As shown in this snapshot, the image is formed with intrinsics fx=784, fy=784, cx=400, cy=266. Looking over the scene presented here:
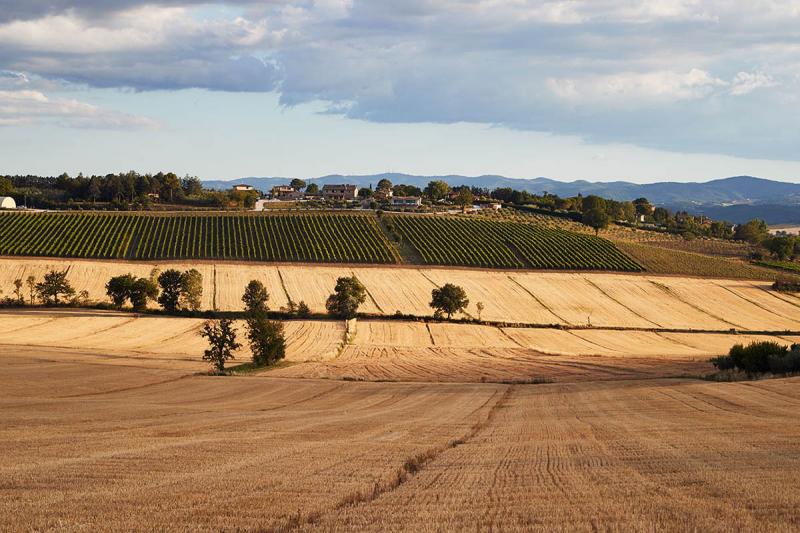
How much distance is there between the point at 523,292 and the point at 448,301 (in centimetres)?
2308

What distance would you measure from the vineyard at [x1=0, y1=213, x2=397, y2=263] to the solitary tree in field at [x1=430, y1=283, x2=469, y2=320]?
3781 cm

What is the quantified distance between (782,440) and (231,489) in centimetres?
1199

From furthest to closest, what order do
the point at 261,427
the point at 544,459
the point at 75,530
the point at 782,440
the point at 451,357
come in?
the point at 451,357, the point at 261,427, the point at 782,440, the point at 544,459, the point at 75,530

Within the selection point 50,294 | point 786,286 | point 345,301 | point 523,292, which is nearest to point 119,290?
point 50,294

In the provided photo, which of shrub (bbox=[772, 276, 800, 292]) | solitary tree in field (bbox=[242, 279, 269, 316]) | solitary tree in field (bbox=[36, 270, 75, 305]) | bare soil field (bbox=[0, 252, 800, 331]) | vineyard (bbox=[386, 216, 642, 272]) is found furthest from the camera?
vineyard (bbox=[386, 216, 642, 272])

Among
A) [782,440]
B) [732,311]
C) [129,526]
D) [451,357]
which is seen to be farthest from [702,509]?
[732,311]

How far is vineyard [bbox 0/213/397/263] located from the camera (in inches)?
4808

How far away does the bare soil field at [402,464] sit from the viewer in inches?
436

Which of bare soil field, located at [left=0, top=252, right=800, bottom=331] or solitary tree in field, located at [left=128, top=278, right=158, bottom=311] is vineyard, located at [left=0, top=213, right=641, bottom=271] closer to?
bare soil field, located at [left=0, top=252, right=800, bottom=331]

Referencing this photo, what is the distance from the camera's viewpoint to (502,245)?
5428 inches

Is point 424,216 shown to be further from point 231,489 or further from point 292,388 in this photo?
point 231,489

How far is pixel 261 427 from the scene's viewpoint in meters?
20.3

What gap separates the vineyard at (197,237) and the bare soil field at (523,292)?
722 cm

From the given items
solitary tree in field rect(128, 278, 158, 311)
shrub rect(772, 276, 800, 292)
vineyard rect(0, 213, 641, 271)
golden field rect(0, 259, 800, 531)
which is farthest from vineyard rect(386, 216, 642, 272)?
golden field rect(0, 259, 800, 531)
